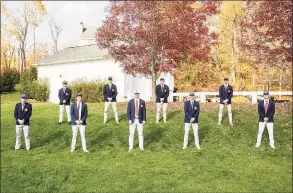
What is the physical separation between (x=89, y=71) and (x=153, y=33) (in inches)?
529

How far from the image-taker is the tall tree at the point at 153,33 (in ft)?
74.5

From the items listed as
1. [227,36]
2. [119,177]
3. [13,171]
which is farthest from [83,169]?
[227,36]

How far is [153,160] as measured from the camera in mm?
13297

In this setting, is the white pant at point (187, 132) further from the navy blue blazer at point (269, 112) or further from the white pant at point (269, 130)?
the navy blue blazer at point (269, 112)

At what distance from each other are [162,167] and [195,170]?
3.69 feet

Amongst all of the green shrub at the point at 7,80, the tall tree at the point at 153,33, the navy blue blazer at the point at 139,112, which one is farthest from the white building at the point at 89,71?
the navy blue blazer at the point at 139,112

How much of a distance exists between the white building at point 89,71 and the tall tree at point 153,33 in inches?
205

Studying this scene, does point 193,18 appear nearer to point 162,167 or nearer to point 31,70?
point 162,167

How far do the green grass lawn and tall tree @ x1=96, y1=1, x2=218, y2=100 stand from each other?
19.4 ft

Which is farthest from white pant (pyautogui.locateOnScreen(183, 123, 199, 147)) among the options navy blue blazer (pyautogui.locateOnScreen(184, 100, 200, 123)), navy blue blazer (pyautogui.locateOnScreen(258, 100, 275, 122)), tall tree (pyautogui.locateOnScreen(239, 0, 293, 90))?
tall tree (pyautogui.locateOnScreen(239, 0, 293, 90))

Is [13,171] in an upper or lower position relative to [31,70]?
lower

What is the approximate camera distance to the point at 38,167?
42.0ft

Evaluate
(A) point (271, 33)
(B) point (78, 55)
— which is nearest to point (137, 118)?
(A) point (271, 33)

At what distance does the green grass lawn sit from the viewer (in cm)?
1141
